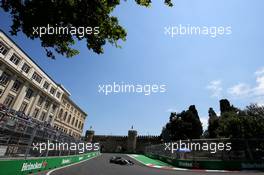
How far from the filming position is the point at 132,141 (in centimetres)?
7175

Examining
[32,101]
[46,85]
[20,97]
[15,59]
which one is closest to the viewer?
[15,59]

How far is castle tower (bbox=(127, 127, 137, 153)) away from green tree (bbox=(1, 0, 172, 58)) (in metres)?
66.3

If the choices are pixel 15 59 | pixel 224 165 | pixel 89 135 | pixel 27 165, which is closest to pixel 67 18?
pixel 27 165

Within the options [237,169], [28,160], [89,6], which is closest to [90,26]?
[89,6]

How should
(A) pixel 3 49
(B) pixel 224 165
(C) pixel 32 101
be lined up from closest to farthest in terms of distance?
(B) pixel 224 165 < (A) pixel 3 49 < (C) pixel 32 101

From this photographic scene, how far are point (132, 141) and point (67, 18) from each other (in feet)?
222

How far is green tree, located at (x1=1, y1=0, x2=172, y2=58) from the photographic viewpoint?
24.1 feet

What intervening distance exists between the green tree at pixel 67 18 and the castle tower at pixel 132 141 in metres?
66.3

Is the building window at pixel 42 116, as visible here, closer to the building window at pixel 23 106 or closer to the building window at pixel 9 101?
the building window at pixel 23 106

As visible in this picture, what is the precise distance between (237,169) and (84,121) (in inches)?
2339

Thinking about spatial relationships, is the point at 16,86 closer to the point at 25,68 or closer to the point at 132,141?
the point at 25,68

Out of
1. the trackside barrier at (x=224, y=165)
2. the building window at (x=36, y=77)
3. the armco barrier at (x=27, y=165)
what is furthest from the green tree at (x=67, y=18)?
the building window at (x=36, y=77)

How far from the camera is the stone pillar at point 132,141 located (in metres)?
70.7

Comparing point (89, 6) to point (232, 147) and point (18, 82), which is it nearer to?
point (232, 147)
